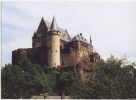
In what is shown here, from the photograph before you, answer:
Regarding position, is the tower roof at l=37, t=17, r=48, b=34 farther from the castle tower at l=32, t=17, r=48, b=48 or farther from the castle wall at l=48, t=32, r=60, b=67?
the castle wall at l=48, t=32, r=60, b=67

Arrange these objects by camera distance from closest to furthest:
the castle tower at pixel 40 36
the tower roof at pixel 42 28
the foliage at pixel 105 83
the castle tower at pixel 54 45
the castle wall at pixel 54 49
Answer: the foliage at pixel 105 83
the castle wall at pixel 54 49
the castle tower at pixel 54 45
the castle tower at pixel 40 36
the tower roof at pixel 42 28

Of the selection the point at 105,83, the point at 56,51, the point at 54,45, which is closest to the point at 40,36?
the point at 54,45

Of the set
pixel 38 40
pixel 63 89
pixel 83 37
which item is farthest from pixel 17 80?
pixel 83 37

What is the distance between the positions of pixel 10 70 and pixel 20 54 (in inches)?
654

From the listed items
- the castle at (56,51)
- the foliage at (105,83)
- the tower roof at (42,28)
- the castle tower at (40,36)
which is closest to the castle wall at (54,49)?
the castle at (56,51)

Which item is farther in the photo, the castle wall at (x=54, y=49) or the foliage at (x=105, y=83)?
the castle wall at (x=54, y=49)

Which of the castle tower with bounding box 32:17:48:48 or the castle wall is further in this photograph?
the castle tower with bounding box 32:17:48:48

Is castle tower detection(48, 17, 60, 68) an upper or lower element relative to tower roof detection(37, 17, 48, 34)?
lower

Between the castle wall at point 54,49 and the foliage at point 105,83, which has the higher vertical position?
the castle wall at point 54,49

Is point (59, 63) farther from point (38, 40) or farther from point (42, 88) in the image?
point (42, 88)

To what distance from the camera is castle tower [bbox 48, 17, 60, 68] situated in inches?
2521

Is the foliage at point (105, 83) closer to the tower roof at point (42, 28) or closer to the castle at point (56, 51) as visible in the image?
the castle at point (56, 51)

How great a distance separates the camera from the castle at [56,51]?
6353cm

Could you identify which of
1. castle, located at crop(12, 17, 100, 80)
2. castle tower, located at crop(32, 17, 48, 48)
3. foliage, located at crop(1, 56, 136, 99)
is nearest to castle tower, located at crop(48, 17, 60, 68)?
castle, located at crop(12, 17, 100, 80)
